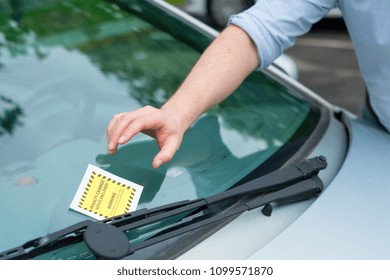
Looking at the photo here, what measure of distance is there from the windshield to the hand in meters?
0.11

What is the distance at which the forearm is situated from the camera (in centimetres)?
152

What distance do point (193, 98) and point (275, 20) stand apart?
0.36 m

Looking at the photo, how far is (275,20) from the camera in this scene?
171 cm

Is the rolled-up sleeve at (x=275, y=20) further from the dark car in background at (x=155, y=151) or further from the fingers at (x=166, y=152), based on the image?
the fingers at (x=166, y=152)

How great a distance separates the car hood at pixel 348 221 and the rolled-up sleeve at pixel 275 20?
1.20 feet

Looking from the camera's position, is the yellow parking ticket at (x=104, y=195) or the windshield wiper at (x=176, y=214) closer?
the windshield wiper at (x=176, y=214)

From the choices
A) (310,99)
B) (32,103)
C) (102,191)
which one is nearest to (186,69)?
(310,99)

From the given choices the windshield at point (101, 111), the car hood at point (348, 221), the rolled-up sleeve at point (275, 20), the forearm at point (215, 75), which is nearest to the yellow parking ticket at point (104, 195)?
the windshield at point (101, 111)

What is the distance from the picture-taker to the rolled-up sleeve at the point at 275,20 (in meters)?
1.70

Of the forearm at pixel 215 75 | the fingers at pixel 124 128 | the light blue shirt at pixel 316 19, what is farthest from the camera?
the light blue shirt at pixel 316 19

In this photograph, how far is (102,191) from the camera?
142 centimetres

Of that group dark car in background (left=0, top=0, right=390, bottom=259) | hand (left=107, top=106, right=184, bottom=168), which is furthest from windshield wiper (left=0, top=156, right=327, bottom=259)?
hand (left=107, top=106, right=184, bottom=168)
